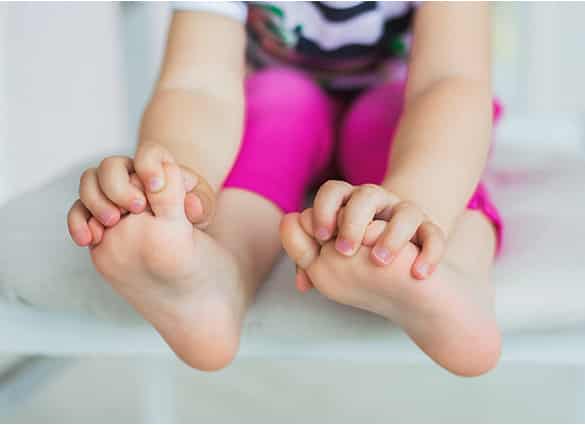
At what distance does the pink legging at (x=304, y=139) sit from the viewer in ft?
2.04

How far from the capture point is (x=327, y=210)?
0.42 metres

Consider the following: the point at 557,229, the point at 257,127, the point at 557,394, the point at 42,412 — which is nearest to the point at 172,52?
the point at 257,127

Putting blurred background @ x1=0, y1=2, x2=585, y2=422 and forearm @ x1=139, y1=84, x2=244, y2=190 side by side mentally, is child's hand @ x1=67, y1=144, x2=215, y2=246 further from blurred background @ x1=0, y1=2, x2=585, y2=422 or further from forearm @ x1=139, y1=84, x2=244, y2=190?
blurred background @ x1=0, y1=2, x2=585, y2=422

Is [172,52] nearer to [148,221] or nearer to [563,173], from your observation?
[148,221]

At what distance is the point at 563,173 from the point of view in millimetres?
730

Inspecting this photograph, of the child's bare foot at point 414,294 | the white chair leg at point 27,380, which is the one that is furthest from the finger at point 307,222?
the white chair leg at point 27,380

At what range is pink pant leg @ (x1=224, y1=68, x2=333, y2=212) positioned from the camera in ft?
2.04

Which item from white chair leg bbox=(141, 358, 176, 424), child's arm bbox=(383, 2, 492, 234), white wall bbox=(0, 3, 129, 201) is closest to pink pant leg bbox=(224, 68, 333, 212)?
child's arm bbox=(383, 2, 492, 234)

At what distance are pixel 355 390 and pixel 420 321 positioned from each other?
1.82ft

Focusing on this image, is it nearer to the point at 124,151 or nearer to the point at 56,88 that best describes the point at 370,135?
the point at 124,151

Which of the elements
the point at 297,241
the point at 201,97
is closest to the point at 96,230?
the point at 297,241

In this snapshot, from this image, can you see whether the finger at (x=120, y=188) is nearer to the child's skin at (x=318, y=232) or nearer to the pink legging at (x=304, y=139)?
the child's skin at (x=318, y=232)

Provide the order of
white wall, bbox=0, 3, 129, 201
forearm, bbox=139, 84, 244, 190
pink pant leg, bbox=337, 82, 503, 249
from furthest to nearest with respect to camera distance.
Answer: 1. white wall, bbox=0, 3, 129, 201
2. pink pant leg, bbox=337, 82, 503, 249
3. forearm, bbox=139, 84, 244, 190

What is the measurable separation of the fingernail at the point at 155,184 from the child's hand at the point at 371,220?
9 centimetres
